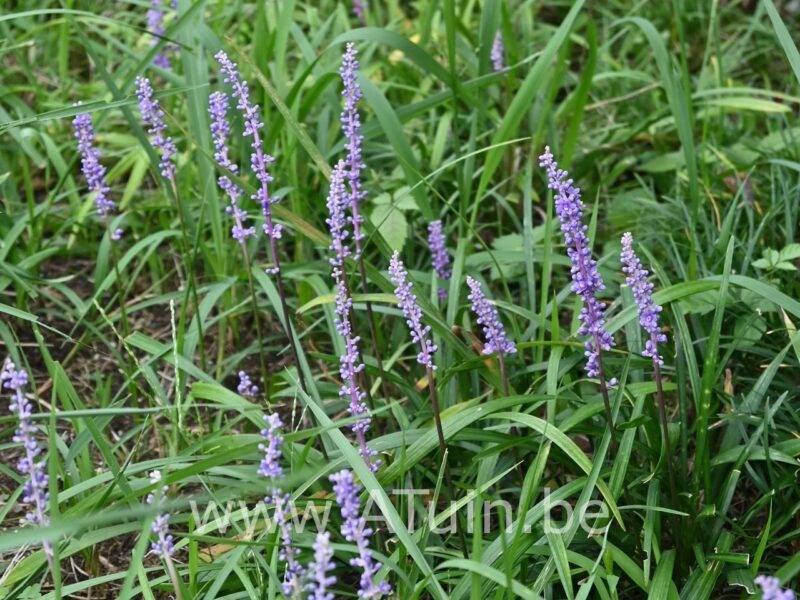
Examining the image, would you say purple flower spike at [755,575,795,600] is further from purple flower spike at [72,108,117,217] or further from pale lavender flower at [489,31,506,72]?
pale lavender flower at [489,31,506,72]

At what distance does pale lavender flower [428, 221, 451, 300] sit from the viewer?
3734mm

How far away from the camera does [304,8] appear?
19.0ft

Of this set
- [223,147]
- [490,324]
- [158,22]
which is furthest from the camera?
[158,22]

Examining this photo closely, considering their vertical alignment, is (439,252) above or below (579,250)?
below

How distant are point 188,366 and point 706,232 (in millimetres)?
2050

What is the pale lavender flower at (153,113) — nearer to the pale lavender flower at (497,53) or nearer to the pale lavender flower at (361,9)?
the pale lavender flower at (497,53)

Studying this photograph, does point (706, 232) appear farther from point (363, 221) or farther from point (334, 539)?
point (334, 539)

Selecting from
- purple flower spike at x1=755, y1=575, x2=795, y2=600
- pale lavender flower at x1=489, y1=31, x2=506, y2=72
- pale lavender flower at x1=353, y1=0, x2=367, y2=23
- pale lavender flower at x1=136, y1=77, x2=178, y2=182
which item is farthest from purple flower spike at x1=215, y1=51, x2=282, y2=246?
pale lavender flower at x1=353, y1=0, x2=367, y2=23

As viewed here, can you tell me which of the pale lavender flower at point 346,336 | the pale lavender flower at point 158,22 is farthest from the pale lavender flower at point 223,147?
the pale lavender flower at point 158,22

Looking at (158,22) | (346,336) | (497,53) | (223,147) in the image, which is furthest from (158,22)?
(346,336)

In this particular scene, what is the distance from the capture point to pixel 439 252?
379cm

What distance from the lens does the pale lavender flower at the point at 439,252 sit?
3.73 metres

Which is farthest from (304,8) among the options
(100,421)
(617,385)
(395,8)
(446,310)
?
(617,385)

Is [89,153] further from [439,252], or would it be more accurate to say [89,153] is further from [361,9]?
[361,9]
